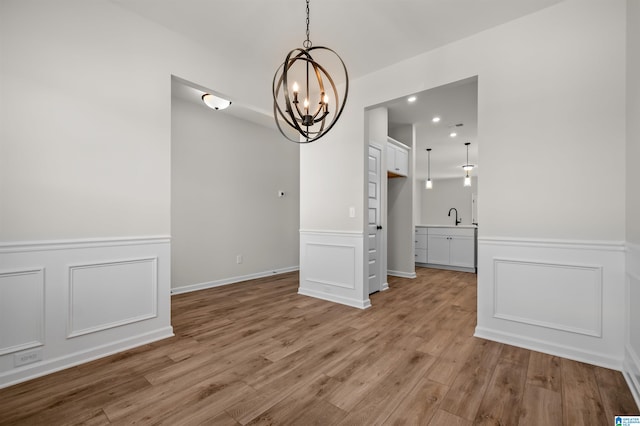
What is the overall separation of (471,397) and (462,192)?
37.7 feet

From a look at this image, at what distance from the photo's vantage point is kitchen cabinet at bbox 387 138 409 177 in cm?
492

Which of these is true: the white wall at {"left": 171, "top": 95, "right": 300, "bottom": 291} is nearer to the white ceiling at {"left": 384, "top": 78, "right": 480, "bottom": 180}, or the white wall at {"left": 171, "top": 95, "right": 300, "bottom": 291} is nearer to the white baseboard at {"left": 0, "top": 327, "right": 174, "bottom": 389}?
the white baseboard at {"left": 0, "top": 327, "right": 174, "bottom": 389}

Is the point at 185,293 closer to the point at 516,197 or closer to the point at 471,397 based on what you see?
the point at 471,397

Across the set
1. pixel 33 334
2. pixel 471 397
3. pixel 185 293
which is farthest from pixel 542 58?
pixel 185 293

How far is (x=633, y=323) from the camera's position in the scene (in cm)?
191

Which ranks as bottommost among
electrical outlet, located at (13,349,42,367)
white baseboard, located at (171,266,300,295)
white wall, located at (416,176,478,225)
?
white baseboard, located at (171,266,300,295)

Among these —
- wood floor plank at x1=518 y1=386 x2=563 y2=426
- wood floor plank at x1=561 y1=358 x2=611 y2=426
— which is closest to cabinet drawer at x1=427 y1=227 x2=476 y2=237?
wood floor plank at x1=561 y1=358 x2=611 y2=426

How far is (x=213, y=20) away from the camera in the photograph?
2654 mm

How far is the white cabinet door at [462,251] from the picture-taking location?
592 centimetres

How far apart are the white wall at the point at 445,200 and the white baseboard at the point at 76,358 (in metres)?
11.7

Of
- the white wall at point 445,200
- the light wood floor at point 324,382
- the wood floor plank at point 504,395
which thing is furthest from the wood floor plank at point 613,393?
the white wall at point 445,200

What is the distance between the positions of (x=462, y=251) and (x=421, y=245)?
0.87 metres

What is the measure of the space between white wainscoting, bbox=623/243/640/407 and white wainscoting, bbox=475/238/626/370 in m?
0.12

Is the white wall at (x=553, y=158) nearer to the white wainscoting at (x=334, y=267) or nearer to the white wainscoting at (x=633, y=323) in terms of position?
the white wainscoting at (x=633, y=323)
